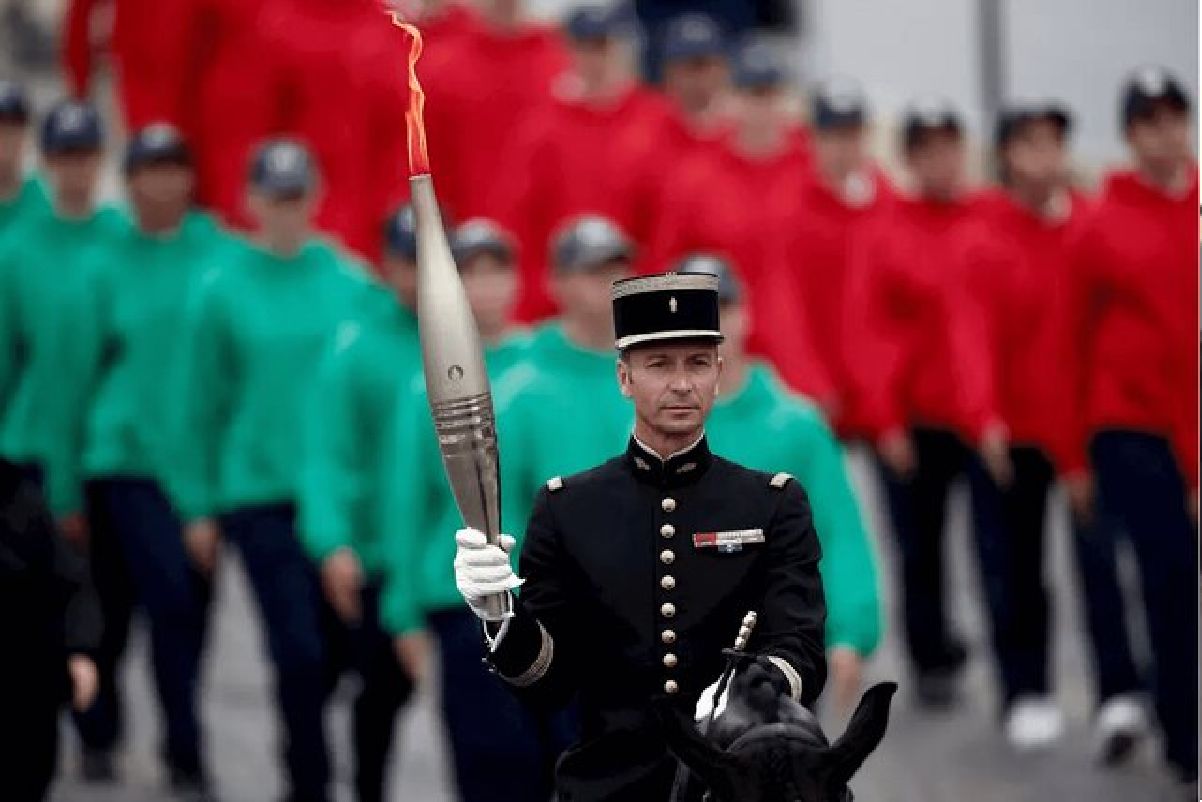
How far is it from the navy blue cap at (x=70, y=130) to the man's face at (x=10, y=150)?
0.11 meters

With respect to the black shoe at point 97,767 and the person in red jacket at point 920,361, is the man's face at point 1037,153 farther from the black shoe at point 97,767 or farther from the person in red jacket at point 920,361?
the black shoe at point 97,767

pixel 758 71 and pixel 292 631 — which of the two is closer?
pixel 292 631

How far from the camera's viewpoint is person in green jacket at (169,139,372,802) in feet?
33.9

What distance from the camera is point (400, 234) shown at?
966 centimetres

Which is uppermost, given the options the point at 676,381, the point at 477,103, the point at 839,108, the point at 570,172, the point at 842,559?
the point at 477,103

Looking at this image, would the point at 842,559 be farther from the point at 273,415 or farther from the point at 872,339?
the point at 872,339

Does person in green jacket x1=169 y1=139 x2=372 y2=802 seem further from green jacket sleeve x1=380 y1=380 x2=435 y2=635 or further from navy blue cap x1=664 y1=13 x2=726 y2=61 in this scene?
navy blue cap x1=664 y1=13 x2=726 y2=61

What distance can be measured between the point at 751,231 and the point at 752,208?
0.14 metres

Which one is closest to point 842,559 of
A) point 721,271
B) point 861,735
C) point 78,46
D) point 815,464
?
point 815,464

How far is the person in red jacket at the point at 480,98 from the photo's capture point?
13.5m

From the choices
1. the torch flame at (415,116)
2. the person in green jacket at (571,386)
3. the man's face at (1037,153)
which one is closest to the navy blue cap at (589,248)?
the person in green jacket at (571,386)

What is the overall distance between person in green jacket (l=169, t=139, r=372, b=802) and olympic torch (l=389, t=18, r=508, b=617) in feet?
17.0

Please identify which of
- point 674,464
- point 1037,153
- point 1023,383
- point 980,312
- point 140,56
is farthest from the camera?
point 140,56

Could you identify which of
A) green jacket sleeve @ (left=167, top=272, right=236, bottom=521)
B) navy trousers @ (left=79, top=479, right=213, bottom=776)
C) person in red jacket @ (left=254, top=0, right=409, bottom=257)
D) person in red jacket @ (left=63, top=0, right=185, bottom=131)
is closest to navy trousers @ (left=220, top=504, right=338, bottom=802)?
green jacket sleeve @ (left=167, top=272, right=236, bottom=521)
